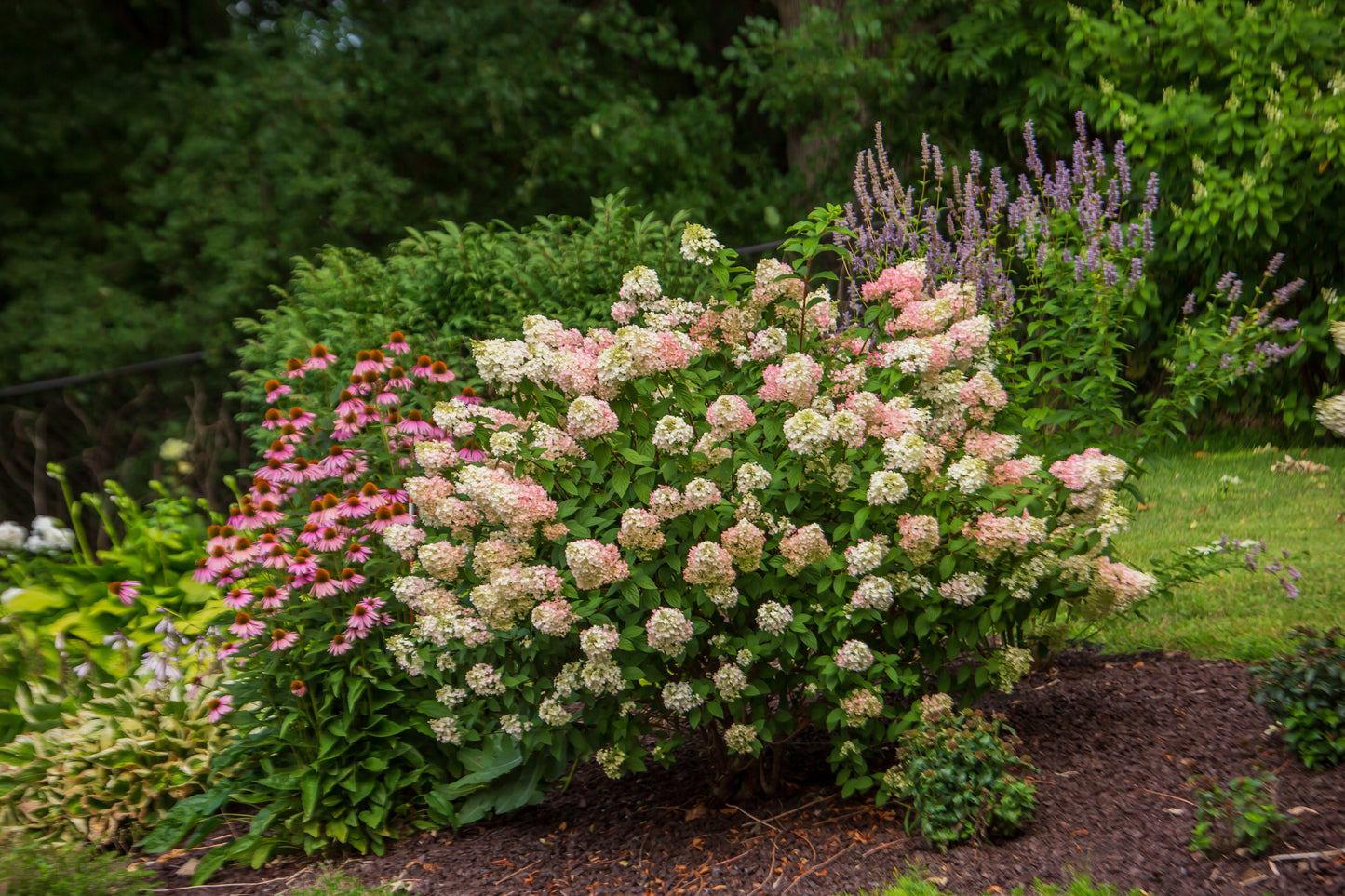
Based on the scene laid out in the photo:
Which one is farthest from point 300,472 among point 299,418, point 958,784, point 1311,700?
point 1311,700

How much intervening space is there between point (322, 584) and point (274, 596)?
17 centimetres

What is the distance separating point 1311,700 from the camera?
296cm

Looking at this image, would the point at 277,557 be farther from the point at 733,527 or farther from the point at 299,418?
the point at 733,527

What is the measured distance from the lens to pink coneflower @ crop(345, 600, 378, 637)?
3253 mm

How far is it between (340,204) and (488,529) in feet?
23.5

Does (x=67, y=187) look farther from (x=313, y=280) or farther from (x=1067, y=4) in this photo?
(x=1067, y=4)

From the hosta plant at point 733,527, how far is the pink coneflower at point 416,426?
342 mm

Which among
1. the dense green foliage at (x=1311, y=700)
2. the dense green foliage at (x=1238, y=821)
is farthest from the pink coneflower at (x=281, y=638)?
the dense green foliage at (x=1311, y=700)

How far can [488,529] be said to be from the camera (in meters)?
3.15

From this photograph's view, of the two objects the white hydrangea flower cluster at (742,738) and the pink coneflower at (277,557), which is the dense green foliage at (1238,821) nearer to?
the white hydrangea flower cluster at (742,738)

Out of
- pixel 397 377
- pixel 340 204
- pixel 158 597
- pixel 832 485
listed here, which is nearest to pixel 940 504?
pixel 832 485

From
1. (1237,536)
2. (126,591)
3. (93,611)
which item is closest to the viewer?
(126,591)

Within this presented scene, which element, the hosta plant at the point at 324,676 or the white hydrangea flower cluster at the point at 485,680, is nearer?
the white hydrangea flower cluster at the point at 485,680

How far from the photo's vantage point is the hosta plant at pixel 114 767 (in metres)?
3.64
